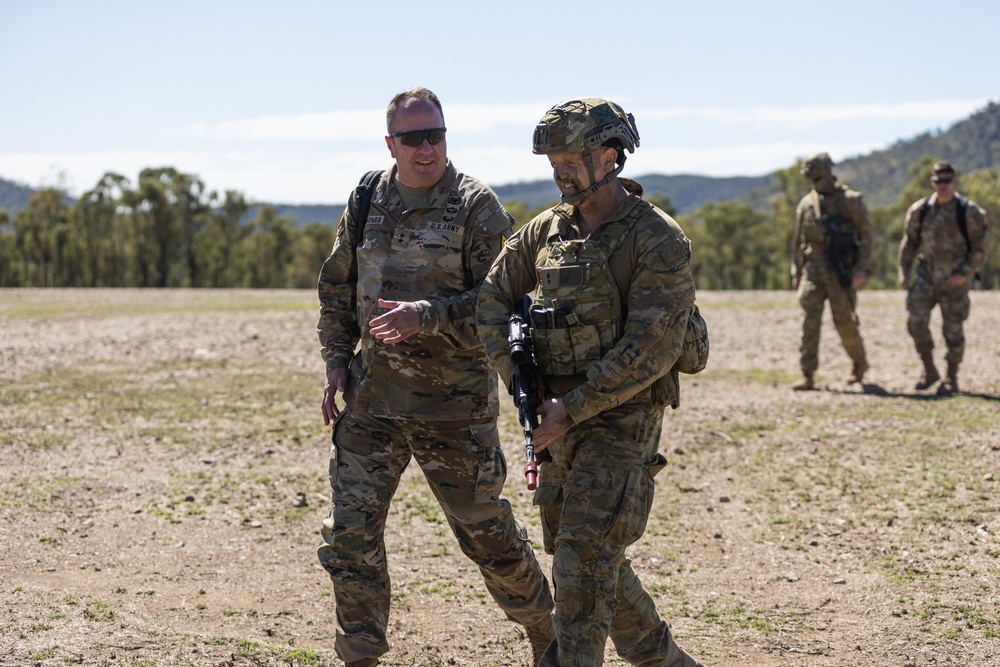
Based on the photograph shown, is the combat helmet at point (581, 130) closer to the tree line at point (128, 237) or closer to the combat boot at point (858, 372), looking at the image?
the combat boot at point (858, 372)

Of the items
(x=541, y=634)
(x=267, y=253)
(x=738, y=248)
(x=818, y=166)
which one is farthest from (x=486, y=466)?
(x=738, y=248)

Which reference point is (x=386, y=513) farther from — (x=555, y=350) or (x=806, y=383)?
(x=806, y=383)

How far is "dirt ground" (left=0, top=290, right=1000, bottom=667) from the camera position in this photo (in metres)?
5.39

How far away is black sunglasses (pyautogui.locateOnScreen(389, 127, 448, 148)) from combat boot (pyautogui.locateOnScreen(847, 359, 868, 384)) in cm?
935

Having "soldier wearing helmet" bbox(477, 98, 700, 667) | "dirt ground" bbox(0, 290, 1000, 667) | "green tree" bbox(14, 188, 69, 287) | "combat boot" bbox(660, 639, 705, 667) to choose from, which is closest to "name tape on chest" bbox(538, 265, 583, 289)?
"soldier wearing helmet" bbox(477, 98, 700, 667)

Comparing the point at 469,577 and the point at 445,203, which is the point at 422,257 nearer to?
the point at 445,203

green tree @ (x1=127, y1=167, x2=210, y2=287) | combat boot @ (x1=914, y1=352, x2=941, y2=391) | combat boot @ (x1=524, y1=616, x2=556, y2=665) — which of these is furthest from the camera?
green tree @ (x1=127, y1=167, x2=210, y2=287)

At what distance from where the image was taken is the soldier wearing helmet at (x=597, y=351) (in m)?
4.05

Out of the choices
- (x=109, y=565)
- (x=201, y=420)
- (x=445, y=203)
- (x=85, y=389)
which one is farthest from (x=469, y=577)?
(x=85, y=389)

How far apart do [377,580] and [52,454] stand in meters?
5.59

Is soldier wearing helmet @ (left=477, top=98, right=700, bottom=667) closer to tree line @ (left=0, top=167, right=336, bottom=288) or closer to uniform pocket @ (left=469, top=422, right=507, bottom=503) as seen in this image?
uniform pocket @ (left=469, top=422, right=507, bottom=503)

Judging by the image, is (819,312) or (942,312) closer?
(942,312)

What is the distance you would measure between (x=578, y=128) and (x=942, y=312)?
30.9 feet

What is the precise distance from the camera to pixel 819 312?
12.7 m
